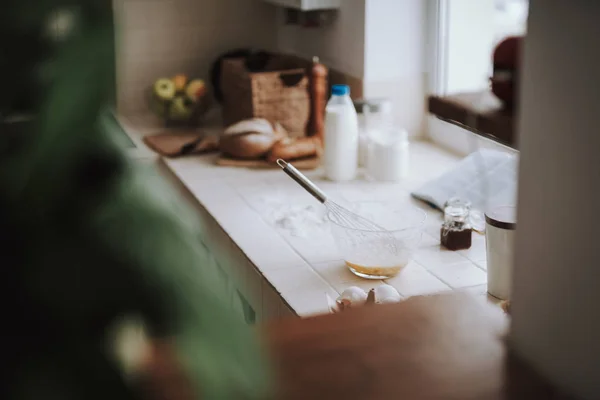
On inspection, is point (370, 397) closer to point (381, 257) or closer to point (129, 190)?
point (129, 190)

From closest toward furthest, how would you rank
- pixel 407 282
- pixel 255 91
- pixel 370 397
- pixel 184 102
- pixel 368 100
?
pixel 370 397 → pixel 407 282 → pixel 368 100 → pixel 255 91 → pixel 184 102

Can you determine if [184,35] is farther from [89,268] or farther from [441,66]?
[89,268]

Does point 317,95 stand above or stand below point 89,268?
below

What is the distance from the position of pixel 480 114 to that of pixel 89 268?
27.8 inches

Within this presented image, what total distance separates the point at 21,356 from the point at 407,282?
1.48m

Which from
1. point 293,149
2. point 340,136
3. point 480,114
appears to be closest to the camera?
point 480,114

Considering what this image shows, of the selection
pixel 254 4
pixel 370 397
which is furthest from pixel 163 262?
pixel 254 4

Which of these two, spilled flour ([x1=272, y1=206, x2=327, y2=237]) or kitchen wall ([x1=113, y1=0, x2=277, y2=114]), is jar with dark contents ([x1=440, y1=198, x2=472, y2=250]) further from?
kitchen wall ([x1=113, y1=0, x2=277, y2=114])

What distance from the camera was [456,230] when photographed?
180 cm

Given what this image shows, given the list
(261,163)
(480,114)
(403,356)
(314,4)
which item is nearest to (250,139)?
A: (261,163)

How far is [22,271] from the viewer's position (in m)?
A: 0.22

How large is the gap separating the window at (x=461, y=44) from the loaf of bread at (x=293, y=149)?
470 mm

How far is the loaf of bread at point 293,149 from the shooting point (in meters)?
2.49

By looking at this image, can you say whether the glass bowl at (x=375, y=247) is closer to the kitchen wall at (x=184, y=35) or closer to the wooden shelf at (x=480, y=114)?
the wooden shelf at (x=480, y=114)
